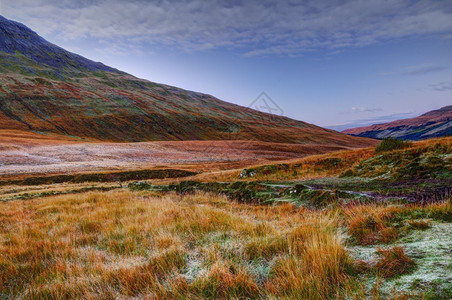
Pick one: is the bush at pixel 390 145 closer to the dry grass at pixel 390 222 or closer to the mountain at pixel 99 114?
the dry grass at pixel 390 222

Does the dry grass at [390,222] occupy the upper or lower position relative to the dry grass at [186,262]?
upper

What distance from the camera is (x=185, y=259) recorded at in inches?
149

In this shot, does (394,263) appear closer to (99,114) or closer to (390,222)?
(390,222)

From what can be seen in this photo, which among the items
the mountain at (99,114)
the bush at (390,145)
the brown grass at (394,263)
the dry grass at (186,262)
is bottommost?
the dry grass at (186,262)

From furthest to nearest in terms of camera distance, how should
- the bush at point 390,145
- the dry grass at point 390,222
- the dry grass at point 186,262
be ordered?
1. the bush at point 390,145
2. the dry grass at point 390,222
3. the dry grass at point 186,262

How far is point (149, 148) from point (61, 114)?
71428 millimetres

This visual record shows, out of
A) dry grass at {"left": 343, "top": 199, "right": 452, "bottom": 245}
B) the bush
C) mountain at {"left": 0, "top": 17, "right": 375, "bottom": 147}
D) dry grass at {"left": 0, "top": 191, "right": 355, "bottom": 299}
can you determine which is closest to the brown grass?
dry grass at {"left": 0, "top": 191, "right": 355, "bottom": 299}

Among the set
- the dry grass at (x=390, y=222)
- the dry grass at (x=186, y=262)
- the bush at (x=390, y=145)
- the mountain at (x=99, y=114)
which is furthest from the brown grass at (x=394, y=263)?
the mountain at (x=99, y=114)

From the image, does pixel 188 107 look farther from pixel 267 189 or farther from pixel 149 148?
pixel 267 189

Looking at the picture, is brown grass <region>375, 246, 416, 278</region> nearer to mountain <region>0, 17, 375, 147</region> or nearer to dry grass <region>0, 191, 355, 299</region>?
dry grass <region>0, 191, 355, 299</region>

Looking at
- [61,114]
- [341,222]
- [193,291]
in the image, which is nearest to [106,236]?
[193,291]

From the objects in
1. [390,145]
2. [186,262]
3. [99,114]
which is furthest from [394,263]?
[99,114]

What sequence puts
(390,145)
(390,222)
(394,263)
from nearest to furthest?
(394,263)
(390,222)
(390,145)

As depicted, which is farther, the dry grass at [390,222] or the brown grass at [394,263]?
the dry grass at [390,222]
